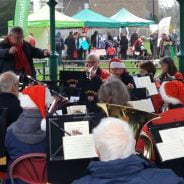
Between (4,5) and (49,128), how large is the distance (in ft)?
141

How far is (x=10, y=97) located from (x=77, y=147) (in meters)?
2.02

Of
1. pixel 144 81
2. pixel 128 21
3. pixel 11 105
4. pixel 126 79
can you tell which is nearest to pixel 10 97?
pixel 11 105

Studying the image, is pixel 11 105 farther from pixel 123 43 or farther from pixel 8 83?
pixel 123 43

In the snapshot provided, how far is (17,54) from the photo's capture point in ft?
29.8

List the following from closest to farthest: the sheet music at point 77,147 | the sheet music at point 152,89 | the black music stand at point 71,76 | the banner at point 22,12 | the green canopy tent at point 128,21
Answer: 1. the sheet music at point 77,147
2. the sheet music at point 152,89
3. the black music stand at point 71,76
4. the banner at point 22,12
5. the green canopy tent at point 128,21

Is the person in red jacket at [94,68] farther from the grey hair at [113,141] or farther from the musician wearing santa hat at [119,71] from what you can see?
the grey hair at [113,141]

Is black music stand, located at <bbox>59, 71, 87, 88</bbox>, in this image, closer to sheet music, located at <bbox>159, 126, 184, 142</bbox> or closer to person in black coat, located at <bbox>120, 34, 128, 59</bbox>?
sheet music, located at <bbox>159, 126, 184, 142</bbox>

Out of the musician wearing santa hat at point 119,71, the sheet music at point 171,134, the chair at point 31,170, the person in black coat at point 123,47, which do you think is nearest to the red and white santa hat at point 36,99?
the chair at point 31,170

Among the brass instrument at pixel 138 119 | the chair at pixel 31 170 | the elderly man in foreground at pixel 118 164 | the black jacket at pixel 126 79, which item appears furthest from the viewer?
the black jacket at pixel 126 79

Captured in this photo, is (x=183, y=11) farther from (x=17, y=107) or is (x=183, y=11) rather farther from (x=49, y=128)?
(x=49, y=128)

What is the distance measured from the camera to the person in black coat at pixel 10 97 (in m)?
5.31

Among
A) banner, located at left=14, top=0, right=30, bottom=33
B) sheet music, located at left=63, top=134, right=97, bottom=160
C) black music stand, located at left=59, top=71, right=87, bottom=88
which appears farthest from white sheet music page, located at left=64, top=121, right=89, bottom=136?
banner, located at left=14, top=0, right=30, bottom=33

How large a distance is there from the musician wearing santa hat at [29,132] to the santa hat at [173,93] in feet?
5.19

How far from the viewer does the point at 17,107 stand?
17.6 feet
